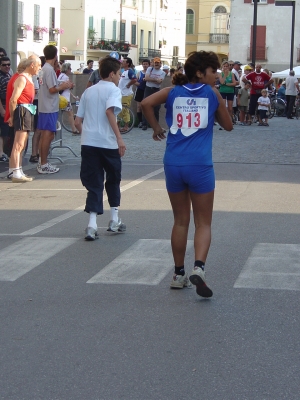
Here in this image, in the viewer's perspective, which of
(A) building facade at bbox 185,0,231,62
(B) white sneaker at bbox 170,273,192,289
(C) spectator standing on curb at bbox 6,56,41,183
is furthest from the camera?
(A) building facade at bbox 185,0,231,62

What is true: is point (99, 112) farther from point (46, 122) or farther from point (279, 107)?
point (279, 107)

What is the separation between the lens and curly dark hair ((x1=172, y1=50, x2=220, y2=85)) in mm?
6219

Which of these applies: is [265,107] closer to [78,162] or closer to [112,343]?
[78,162]

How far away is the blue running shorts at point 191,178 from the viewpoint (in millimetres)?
6270

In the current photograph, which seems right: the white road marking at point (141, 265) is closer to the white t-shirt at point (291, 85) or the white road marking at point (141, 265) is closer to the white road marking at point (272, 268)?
the white road marking at point (272, 268)

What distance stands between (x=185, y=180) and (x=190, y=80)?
2.27 feet

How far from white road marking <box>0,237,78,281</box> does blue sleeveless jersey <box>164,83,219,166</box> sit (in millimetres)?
1686

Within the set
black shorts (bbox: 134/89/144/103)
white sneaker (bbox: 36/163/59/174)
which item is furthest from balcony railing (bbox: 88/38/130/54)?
white sneaker (bbox: 36/163/59/174)

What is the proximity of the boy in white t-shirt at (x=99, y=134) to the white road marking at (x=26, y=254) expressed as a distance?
0.37 metres

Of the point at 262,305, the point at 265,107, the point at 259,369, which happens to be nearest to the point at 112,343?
the point at 259,369

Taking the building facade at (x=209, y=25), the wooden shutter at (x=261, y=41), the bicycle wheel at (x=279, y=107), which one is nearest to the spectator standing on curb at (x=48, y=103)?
the bicycle wheel at (x=279, y=107)

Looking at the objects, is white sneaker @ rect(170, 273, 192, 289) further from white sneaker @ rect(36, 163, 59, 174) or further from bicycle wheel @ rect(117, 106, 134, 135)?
bicycle wheel @ rect(117, 106, 134, 135)

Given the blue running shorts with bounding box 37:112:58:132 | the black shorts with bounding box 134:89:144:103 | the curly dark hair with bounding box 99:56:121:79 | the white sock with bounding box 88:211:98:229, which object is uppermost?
the curly dark hair with bounding box 99:56:121:79

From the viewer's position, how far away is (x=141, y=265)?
735cm
